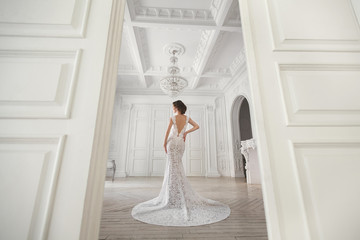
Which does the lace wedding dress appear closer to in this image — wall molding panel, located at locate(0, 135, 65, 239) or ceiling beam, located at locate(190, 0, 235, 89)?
wall molding panel, located at locate(0, 135, 65, 239)

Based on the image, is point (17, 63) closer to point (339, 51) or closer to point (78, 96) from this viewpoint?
point (78, 96)

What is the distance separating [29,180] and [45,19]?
94 centimetres

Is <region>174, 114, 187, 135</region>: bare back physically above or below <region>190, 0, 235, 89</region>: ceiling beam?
below

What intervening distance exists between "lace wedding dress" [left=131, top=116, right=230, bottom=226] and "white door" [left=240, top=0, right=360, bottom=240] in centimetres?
99

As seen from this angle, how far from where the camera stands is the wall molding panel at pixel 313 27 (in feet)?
3.44

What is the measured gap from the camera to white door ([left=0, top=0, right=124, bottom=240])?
2.41ft

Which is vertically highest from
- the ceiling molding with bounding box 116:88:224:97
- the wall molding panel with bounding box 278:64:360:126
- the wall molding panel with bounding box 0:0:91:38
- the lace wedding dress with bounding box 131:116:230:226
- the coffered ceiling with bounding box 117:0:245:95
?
the coffered ceiling with bounding box 117:0:245:95

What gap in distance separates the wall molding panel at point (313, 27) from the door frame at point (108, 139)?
0.21 meters

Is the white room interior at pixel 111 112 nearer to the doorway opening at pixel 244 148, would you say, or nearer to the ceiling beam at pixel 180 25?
the ceiling beam at pixel 180 25

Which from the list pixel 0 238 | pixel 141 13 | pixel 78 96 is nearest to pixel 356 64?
pixel 78 96

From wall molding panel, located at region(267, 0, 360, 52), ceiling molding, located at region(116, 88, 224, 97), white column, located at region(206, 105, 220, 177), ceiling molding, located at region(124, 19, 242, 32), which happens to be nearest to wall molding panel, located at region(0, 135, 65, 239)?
wall molding panel, located at region(267, 0, 360, 52)

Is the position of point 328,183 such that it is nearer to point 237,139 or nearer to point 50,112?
point 50,112

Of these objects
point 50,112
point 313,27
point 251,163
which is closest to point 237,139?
point 251,163

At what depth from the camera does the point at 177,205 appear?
2.16m
